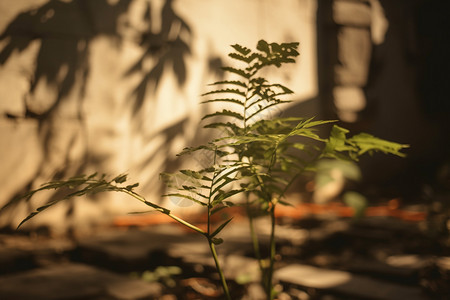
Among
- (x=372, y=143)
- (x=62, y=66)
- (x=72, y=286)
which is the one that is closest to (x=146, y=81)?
(x=62, y=66)

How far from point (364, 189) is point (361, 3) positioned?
1944 mm

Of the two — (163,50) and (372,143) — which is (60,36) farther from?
(372,143)

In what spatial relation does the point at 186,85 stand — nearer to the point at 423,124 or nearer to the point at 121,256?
the point at 121,256

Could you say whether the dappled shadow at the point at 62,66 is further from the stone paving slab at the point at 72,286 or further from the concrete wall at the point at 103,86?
the stone paving slab at the point at 72,286

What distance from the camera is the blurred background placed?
2.51 meters

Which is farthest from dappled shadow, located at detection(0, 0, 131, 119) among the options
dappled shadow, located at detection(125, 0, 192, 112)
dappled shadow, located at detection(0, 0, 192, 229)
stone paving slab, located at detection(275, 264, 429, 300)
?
stone paving slab, located at detection(275, 264, 429, 300)

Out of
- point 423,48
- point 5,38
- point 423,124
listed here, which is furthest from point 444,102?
point 5,38

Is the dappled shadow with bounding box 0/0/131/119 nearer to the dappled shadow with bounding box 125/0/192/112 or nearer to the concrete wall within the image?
the concrete wall

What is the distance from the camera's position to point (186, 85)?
3211 millimetres

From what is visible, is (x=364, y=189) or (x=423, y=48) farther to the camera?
(x=423, y=48)

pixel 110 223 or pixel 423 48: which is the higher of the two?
pixel 423 48

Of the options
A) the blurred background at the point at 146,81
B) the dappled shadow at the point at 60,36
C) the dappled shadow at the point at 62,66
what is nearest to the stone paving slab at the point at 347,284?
the blurred background at the point at 146,81

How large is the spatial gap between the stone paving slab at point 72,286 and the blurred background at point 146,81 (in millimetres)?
833

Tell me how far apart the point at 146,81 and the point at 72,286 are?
5.81 ft
